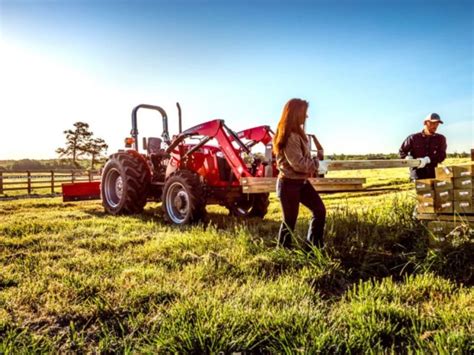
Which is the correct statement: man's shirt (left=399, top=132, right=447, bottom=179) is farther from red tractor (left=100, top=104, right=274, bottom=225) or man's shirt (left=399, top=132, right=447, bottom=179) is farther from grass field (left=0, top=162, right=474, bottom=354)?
red tractor (left=100, top=104, right=274, bottom=225)

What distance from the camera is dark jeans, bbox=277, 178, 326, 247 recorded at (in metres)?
4.49

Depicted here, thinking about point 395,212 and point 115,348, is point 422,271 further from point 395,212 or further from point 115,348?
point 115,348

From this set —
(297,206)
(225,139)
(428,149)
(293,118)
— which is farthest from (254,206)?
(293,118)

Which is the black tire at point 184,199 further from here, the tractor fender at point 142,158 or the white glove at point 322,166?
the white glove at point 322,166

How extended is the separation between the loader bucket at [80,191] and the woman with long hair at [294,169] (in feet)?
22.7

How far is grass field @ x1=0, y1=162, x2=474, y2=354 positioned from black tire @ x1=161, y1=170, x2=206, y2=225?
812 mm

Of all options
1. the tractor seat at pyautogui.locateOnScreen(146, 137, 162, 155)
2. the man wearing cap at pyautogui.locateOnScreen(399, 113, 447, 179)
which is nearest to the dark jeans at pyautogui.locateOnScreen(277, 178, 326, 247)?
the man wearing cap at pyautogui.locateOnScreen(399, 113, 447, 179)

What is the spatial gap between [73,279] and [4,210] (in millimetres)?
7613

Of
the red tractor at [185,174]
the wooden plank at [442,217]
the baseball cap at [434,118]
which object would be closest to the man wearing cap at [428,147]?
the baseball cap at [434,118]

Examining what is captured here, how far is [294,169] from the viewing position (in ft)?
14.4

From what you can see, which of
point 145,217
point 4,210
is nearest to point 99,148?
point 4,210

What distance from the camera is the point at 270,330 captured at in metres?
2.75

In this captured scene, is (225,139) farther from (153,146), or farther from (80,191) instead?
(80,191)

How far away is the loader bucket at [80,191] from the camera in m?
10.1
